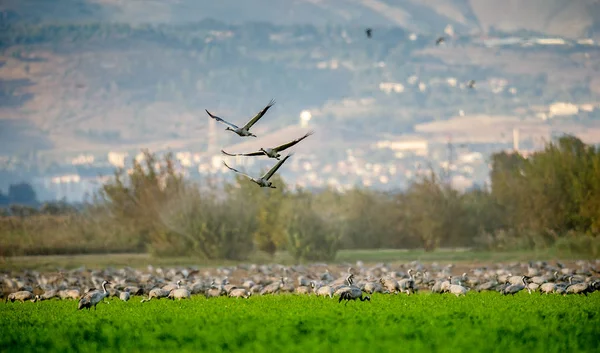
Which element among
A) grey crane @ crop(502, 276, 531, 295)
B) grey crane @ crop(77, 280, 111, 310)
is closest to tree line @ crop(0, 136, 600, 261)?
grey crane @ crop(502, 276, 531, 295)

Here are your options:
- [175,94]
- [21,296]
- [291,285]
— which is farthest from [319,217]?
[175,94]

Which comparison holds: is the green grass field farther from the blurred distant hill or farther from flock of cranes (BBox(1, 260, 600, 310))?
the blurred distant hill

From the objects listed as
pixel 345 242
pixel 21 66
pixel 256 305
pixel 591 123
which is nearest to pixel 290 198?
pixel 345 242

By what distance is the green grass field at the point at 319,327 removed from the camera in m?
16.5

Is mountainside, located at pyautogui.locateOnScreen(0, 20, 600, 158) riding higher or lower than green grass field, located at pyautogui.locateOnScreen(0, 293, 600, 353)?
higher

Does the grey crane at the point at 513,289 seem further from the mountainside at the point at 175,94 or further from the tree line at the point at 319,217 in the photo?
the mountainside at the point at 175,94

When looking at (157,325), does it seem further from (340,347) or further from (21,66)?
(21,66)

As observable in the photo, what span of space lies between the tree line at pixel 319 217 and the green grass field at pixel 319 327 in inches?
878

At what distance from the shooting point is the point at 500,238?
50344 millimetres

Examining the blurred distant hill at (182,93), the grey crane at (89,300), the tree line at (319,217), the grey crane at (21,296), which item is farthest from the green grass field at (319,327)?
the blurred distant hill at (182,93)

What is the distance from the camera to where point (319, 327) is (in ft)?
59.1

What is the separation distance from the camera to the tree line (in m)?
45.4

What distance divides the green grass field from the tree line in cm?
2231

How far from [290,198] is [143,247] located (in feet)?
26.1
